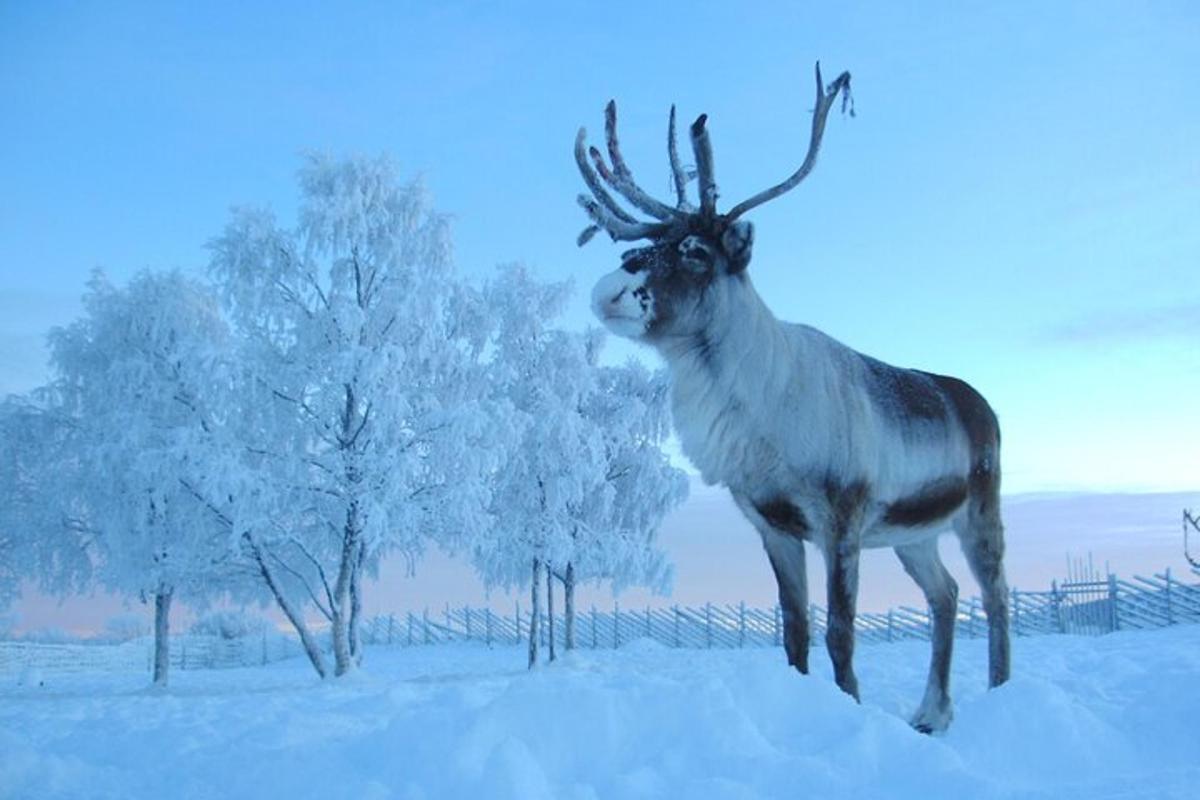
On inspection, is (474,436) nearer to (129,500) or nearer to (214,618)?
(129,500)

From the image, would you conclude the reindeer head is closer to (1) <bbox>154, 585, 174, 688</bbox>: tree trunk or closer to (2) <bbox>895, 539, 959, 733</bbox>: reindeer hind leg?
(2) <bbox>895, 539, 959, 733</bbox>: reindeer hind leg

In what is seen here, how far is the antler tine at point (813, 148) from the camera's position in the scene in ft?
16.4

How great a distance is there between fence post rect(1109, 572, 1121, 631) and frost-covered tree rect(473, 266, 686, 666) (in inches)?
475

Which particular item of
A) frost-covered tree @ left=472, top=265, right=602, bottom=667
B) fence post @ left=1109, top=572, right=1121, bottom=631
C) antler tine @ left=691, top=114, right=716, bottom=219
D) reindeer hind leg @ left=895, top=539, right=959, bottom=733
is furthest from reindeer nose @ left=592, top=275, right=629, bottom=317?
fence post @ left=1109, top=572, right=1121, bottom=631

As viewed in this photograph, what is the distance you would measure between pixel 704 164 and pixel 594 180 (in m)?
0.86

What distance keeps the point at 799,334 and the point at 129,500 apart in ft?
54.5

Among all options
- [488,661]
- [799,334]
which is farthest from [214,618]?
[799,334]

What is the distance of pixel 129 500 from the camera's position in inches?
712

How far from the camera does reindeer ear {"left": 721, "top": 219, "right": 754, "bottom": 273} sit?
15.1ft

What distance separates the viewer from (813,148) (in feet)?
17.2

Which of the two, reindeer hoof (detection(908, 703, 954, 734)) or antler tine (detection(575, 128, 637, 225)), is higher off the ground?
antler tine (detection(575, 128, 637, 225))

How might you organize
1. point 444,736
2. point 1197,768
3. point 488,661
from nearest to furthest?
point 1197,768 → point 444,736 → point 488,661

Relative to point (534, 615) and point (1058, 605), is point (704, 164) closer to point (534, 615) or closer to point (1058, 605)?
point (534, 615)

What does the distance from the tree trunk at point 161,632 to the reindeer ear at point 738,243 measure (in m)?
17.6
